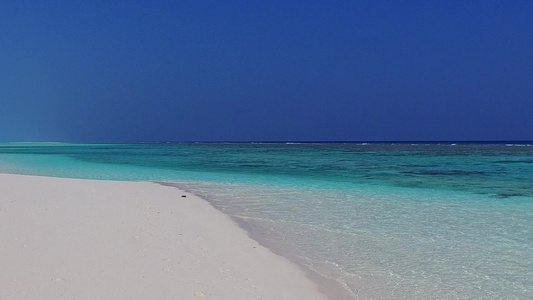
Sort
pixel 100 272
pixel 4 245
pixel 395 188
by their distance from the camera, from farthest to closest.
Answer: pixel 395 188 → pixel 4 245 → pixel 100 272

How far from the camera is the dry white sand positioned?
4523 mm

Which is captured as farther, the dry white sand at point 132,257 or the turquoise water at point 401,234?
the turquoise water at point 401,234

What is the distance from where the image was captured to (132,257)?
570 centimetres

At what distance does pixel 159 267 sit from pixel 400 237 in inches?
176

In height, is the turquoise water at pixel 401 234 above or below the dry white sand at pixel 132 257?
below

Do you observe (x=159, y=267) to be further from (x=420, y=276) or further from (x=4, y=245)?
(x=420, y=276)

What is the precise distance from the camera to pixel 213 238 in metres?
7.35

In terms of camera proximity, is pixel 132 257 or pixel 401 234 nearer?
pixel 132 257

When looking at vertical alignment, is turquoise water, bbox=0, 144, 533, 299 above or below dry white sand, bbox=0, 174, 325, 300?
below

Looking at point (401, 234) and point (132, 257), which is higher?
point (132, 257)

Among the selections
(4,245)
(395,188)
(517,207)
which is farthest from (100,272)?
(395,188)

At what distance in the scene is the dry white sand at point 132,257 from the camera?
4523 mm

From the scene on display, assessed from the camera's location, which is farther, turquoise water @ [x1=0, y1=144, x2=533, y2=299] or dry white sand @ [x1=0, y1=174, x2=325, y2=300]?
turquoise water @ [x1=0, y1=144, x2=533, y2=299]

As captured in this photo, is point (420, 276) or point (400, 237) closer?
point (420, 276)
